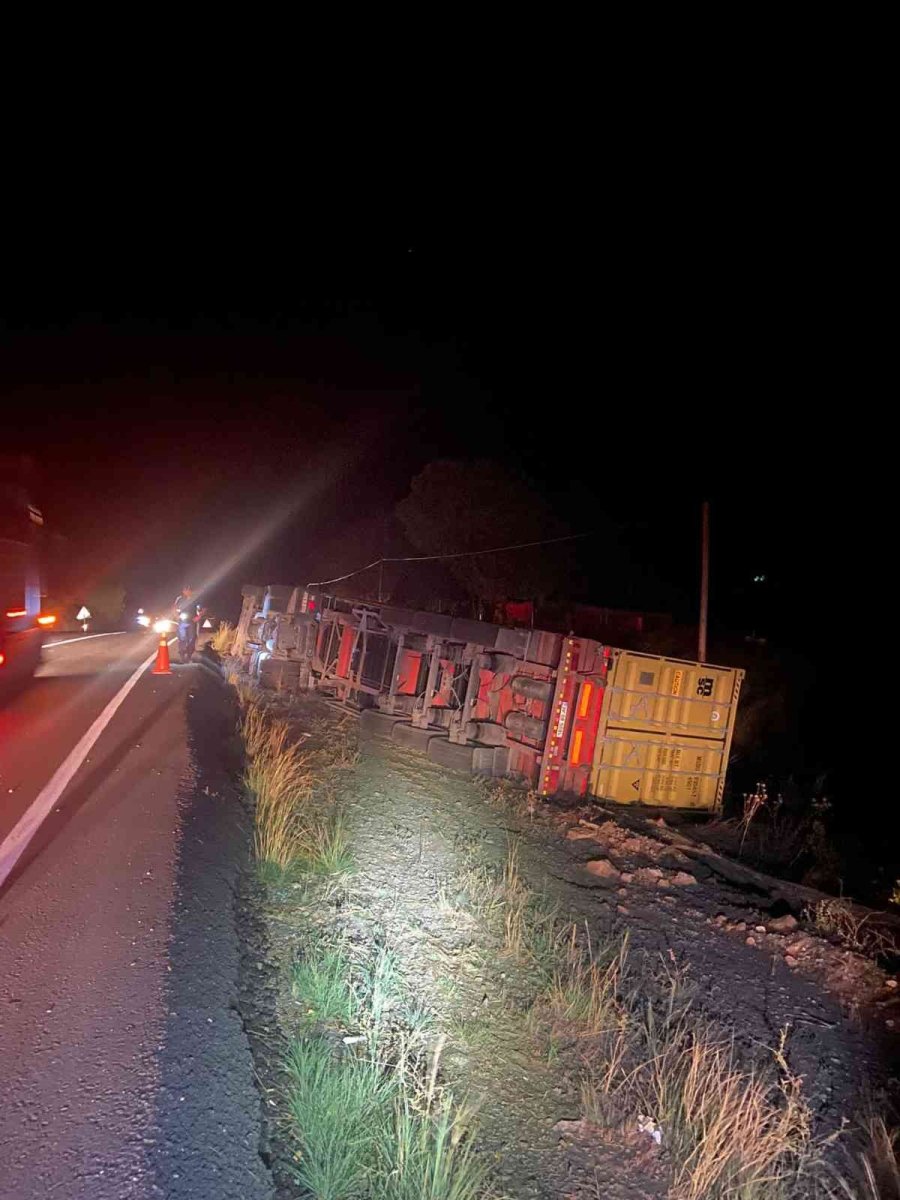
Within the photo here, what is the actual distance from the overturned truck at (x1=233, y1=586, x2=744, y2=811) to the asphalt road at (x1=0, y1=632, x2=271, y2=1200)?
146 inches

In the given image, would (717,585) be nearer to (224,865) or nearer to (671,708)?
(671,708)

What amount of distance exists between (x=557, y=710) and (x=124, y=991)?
5.86 metres

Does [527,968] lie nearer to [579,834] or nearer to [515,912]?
[515,912]

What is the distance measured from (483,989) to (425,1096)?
1120mm

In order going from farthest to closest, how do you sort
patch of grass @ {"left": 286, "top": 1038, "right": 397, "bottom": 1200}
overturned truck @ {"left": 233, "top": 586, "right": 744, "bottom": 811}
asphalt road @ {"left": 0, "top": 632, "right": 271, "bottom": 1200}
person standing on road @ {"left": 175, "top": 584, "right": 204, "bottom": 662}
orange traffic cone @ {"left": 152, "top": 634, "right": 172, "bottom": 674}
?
person standing on road @ {"left": 175, "top": 584, "right": 204, "bottom": 662} → orange traffic cone @ {"left": 152, "top": 634, "right": 172, "bottom": 674} → overturned truck @ {"left": 233, "top": 586, "right": 744, "bottom": 811} → patch of grass @ {"left": 286, "top": 1038, "right": 397, "bottom": 1200} → asphalt road @ {"left": 0, "top": 632, "right": 271, "bottom": 1200}

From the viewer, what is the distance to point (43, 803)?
5844mm

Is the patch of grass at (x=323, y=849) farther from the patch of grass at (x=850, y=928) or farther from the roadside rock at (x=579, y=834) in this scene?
the patch of grass at (x=850, y=928)

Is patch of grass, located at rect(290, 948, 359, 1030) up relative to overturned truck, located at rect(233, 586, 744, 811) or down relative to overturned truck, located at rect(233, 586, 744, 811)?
down

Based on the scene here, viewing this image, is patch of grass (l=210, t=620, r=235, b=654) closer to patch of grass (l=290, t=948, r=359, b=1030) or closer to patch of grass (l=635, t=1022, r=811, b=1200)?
patch of grass (l=290, t=948, r=359, b=1030)

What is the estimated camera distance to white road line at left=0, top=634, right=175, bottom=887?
15.9 feet

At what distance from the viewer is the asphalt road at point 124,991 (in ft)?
8.07

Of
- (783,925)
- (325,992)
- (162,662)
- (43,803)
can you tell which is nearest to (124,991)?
(325,992)

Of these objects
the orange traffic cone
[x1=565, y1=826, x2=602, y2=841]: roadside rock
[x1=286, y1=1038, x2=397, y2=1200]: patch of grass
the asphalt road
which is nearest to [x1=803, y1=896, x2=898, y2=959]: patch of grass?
[x1=565, y1=826, x2=602, y2=841]: roadside rock

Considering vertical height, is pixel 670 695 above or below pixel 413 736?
above
